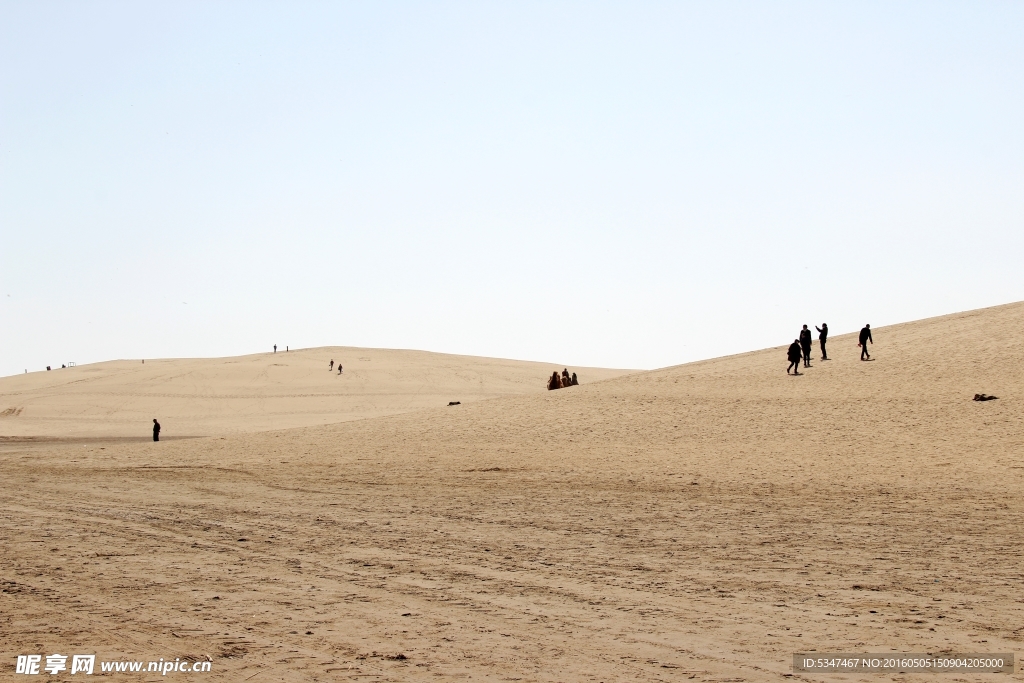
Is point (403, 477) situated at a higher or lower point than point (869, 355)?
lower

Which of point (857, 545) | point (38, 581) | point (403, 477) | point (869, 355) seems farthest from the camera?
point (869, 355)

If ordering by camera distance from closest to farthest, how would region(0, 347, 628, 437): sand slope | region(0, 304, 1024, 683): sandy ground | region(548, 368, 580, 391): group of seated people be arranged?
1. region(0, 304, 1024, 683): sandy ground
2. region(548, 368, 580, 391): group of seated people
3. region(0, 347, 628, 437): sand slope

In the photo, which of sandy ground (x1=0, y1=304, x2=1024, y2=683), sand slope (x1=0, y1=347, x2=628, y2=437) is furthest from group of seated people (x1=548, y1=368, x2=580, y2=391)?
sandy ground (x1=0, y1=304, x2=1024, y2=683)

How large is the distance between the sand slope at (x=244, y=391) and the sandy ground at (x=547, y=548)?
20755mm

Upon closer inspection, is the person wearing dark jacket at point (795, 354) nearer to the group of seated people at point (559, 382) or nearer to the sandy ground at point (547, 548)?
the sandy ground at point (547, 548)

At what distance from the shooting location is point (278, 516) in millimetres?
15195

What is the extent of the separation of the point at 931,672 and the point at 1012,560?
4.44 m

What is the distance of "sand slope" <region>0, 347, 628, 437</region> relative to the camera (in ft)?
161

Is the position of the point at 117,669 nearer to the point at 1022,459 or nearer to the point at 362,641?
the point at 362,641

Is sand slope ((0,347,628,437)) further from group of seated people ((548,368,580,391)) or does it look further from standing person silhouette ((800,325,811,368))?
standing person silhouette ((800,325,811,368))

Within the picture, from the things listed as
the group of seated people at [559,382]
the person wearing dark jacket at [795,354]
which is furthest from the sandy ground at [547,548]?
the group of seated people at [559,382]

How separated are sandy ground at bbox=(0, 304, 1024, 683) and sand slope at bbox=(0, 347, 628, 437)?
2076 centimetres

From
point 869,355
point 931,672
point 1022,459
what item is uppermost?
point 869,355

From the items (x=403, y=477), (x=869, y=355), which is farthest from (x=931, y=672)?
(x=869, y=355)
